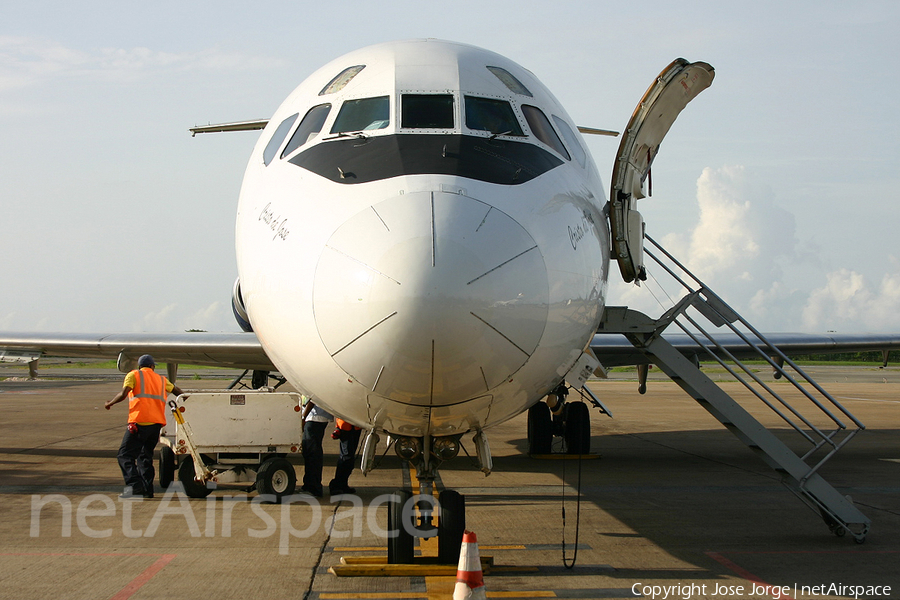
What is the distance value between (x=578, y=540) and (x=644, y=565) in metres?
1.04

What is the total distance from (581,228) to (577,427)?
855 centimetres

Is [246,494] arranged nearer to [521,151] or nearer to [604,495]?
[604,495]

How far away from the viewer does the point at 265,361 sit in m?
12.8

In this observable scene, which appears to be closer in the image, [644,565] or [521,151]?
[521,151]

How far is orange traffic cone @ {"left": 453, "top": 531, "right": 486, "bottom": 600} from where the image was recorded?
16.1 feet

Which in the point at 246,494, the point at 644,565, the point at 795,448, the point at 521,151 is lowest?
the point at 795,448

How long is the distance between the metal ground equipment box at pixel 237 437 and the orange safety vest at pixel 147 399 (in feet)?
1.30

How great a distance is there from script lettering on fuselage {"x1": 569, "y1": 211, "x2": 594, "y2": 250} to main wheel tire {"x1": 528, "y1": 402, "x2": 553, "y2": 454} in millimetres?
8288

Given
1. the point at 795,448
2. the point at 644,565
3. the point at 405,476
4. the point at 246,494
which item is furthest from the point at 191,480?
the point at 795,448

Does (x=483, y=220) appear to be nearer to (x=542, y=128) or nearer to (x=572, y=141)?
(x=542, y=128)

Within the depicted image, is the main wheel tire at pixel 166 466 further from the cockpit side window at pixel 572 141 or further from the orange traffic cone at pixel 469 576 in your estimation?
the cockpit side window at pixel 572 141

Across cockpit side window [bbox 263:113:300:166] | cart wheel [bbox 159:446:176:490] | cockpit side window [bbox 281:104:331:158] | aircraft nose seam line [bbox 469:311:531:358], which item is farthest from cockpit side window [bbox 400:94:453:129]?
cart wheel [bbox 159:446:176:490]

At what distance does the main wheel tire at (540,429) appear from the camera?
44.6 feet

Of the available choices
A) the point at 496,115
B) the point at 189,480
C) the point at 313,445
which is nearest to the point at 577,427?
the point at 313,445
